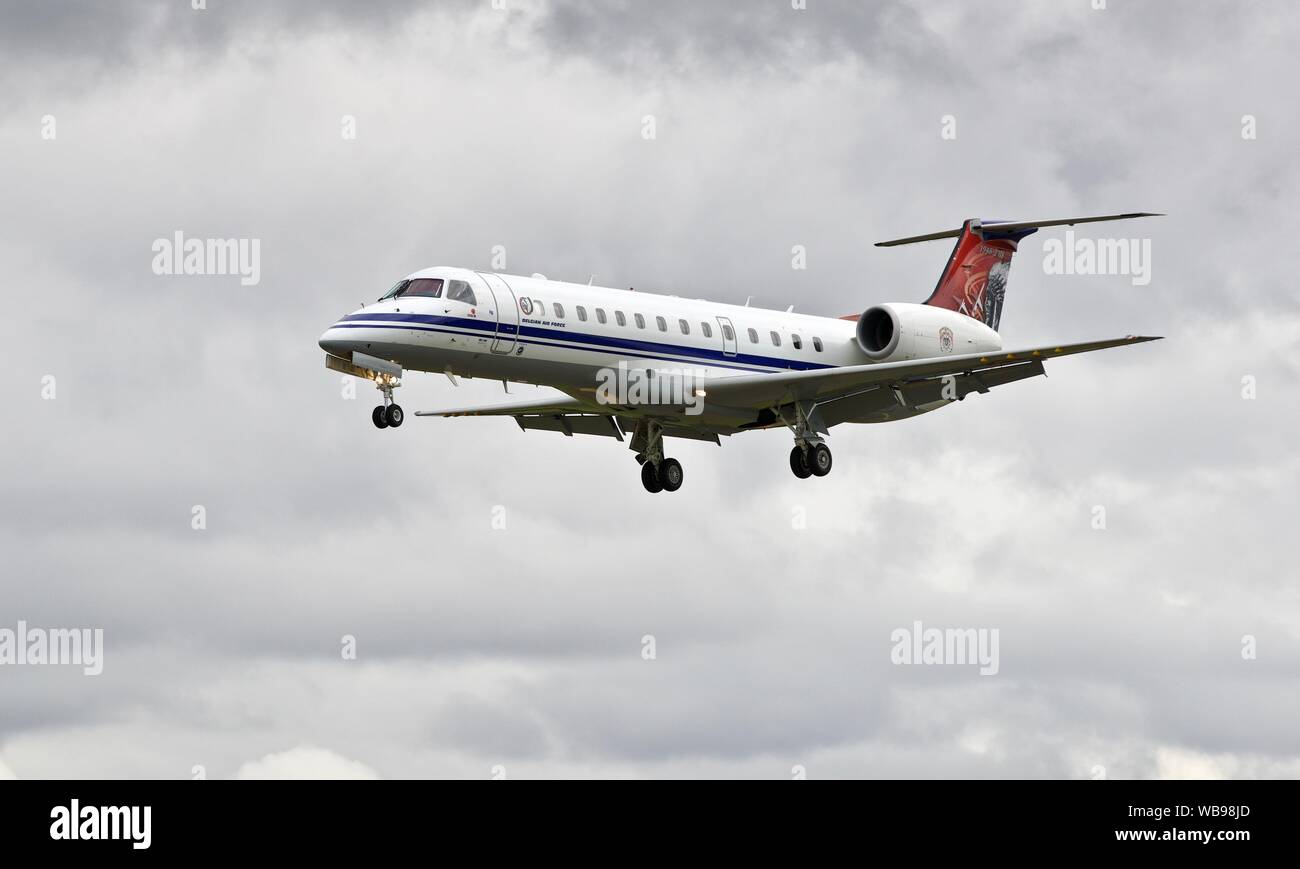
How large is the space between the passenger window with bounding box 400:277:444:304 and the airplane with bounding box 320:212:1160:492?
1.5 inches

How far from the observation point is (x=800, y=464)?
45.6 meters

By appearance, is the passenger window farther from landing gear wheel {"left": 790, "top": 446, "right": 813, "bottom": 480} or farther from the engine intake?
the engine intake

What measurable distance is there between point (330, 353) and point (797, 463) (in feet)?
36.7

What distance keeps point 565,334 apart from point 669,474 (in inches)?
255

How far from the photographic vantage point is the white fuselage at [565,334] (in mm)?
39781

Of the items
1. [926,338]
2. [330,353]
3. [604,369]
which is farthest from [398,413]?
[926,338]

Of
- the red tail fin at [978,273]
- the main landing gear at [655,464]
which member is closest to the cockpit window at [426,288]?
the main landing gear at [655,464]

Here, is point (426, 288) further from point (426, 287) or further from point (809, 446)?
point (809, 446)

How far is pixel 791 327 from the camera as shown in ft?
151

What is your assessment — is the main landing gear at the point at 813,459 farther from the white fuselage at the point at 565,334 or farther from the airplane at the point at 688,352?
the white fuselage at the point at 565,334

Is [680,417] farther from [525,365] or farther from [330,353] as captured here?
[330,353]

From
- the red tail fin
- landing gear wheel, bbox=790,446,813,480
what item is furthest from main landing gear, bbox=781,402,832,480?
the red tail fin

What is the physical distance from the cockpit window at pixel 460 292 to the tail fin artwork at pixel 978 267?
43.3ft

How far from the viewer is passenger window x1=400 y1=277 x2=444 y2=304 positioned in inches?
1586
